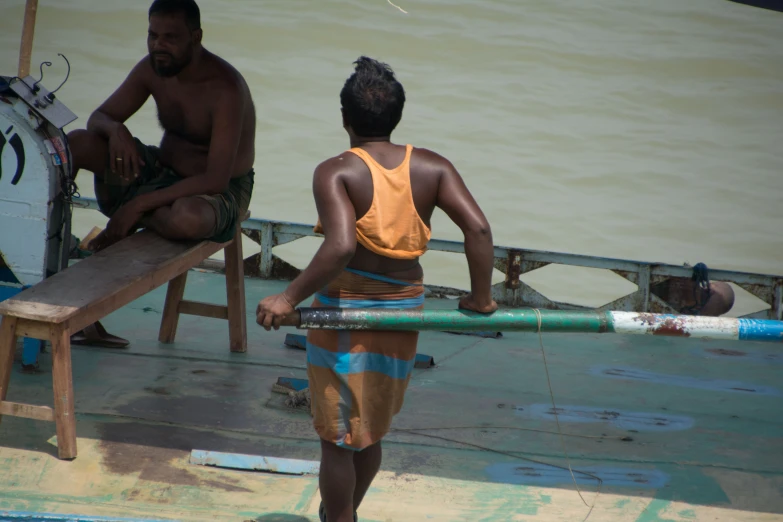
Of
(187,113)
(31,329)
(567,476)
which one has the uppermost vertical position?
(187,113)

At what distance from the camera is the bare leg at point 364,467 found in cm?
315

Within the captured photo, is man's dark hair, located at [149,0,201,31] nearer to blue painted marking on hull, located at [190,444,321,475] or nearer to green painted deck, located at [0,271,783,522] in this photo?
green painted deck, located at [0,271,783,522]

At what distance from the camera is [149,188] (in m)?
5.05

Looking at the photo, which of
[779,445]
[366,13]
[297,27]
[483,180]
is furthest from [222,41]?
[779,445]

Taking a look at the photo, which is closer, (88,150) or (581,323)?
(581,323)

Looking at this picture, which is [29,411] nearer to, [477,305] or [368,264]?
[368,264]

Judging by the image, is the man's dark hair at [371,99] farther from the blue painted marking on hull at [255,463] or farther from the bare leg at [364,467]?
the blue painted marking on hull at [255,463]

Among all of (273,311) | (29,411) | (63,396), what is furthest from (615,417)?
(29,411)

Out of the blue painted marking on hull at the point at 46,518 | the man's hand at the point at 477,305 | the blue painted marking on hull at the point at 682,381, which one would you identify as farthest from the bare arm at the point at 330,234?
the blue painted marking on hull at the point at 682,381

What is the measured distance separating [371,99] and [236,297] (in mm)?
2886

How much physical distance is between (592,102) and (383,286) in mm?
16107

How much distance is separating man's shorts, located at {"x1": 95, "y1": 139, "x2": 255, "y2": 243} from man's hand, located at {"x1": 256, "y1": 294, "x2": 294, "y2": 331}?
6.91 ft

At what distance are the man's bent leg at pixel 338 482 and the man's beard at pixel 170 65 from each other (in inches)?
96.4

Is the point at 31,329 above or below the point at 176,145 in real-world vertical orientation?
below
